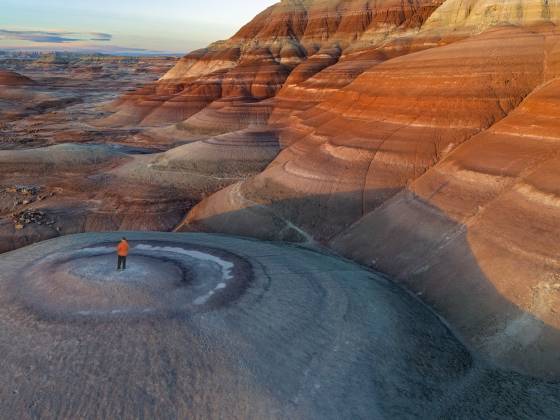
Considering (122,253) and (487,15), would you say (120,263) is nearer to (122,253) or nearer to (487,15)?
(122,253)

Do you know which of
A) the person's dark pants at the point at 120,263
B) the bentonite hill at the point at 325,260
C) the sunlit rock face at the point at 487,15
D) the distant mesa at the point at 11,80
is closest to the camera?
the bentonite hill at the point at 325,260

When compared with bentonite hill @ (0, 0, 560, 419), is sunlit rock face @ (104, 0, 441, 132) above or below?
above

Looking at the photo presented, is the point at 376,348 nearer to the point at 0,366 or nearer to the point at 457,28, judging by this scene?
the point at 0,366

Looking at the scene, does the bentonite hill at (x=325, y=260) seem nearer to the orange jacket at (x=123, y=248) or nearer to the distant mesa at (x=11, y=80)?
the orange jacket at (x=123, y=248)

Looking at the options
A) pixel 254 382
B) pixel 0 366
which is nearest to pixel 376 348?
pixel 254 382

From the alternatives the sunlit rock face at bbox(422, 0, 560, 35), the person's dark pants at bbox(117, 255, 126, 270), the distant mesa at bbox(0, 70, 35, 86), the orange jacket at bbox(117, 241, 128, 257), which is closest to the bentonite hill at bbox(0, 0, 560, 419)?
the sunlit rock face at bbox(422, 0, 560, 35)

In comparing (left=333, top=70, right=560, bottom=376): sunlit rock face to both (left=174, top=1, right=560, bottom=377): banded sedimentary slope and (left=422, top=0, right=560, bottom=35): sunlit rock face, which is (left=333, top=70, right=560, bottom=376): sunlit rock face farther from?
(left=422, top=0, right=560, bottom=35): sunlit rock face

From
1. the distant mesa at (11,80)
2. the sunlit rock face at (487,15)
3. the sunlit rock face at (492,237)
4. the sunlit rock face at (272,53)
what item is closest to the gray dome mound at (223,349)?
the sunlit rock face at (492,237)
